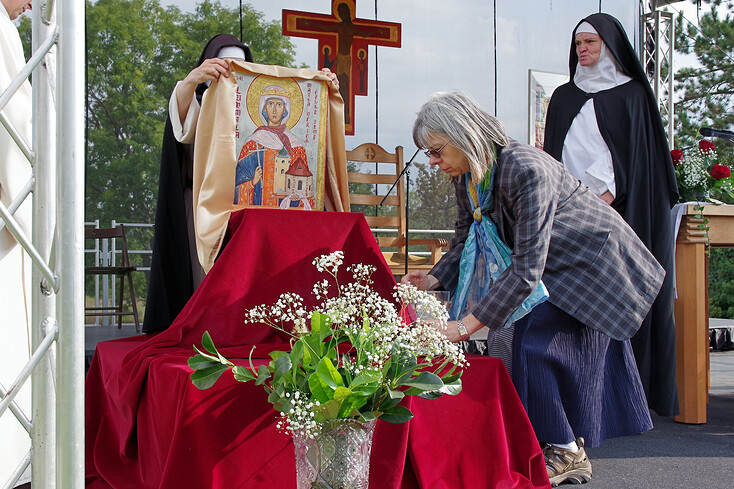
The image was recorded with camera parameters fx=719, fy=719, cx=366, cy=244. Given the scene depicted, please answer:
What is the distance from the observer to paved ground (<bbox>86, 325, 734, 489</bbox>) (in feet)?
7.14

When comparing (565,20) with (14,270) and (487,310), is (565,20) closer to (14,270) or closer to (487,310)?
(487,310)

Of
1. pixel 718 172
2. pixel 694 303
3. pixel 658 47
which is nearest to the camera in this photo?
pixel 694 303

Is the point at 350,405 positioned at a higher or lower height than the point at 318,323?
lower

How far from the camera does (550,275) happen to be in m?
2.16

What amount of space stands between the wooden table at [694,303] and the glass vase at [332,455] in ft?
7.34

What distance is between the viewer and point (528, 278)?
1953 mm

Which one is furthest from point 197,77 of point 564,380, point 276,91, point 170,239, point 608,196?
point 608,196

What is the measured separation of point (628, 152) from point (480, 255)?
1327 millimetres

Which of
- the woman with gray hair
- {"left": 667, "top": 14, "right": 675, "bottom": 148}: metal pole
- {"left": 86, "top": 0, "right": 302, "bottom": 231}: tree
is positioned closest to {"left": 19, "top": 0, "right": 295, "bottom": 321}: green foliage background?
{"left": 86, "top": 0, "right": 302, "bottom": 231}: tree

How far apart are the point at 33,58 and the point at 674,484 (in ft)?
6.72

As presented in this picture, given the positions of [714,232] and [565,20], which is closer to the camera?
[714,232]

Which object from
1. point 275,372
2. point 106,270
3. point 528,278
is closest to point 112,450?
point 275,372

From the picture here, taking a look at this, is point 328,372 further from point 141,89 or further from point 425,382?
point 141,89

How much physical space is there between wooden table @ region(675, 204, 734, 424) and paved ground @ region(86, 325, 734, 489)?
133 millimetres
